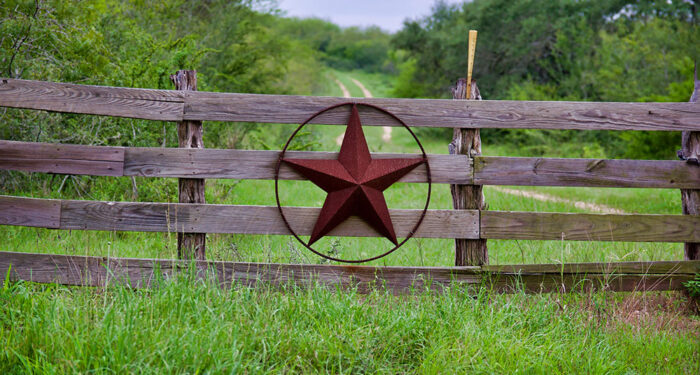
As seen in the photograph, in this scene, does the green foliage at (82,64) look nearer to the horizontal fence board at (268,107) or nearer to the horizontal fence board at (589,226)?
the horizontal fence board at (268,107)

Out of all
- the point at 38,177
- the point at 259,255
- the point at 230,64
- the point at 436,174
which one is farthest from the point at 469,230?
the point at 230,64

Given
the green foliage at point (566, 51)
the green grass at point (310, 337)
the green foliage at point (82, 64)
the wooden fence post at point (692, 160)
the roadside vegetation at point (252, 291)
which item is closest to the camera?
the green grass at point (310, 337)

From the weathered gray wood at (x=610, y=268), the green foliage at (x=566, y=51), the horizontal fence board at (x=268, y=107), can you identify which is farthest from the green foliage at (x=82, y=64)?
the green foliage at (x=566, y=51)

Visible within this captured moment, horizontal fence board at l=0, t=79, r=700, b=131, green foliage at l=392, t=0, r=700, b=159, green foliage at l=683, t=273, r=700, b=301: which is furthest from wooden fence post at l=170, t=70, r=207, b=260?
green foliage at l=392, t=0, r=700, b=159

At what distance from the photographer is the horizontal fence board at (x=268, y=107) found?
4.93 metres

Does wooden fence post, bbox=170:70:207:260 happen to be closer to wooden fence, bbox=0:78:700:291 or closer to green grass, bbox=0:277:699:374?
wooden fence, bbox=0:78:700:291

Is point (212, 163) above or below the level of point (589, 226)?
above

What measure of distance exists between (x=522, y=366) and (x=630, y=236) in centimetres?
220

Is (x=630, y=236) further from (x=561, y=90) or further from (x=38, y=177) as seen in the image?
(x=561, y=90)

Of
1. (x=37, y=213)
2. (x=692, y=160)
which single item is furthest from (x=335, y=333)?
(x=692, y=160)

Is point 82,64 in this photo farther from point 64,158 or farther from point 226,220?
point 226,220

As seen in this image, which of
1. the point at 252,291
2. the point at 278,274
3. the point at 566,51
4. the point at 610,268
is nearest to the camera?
the point at 252,291

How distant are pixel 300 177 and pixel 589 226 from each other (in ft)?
8.48

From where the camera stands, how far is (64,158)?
16.1 feet
